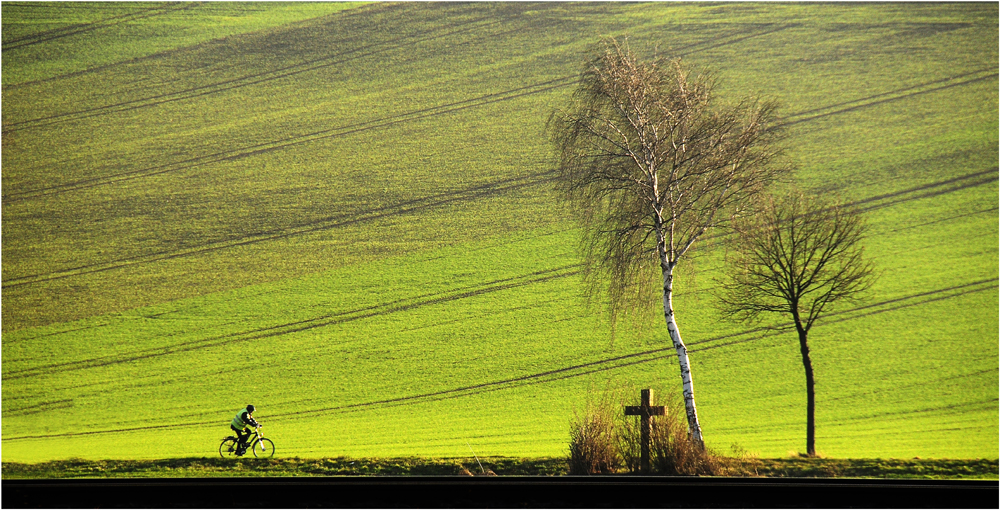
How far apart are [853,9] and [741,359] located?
11.2m

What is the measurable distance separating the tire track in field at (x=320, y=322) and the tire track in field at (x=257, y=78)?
23.7ft

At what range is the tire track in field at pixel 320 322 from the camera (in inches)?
762

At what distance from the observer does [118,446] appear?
1680 centimetres

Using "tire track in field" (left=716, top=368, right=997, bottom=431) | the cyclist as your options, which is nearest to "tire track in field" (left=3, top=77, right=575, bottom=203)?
the cyclist

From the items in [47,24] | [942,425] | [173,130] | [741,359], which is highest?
[47,24]

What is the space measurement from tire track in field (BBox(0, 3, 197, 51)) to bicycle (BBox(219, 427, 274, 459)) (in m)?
13.2

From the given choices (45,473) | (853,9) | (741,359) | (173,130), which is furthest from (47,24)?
(853,9)

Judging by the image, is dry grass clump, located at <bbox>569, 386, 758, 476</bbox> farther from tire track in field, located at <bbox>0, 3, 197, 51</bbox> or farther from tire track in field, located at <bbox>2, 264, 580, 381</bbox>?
tire track in field, located at <bbox>0, 3, 197, 51</bbox>

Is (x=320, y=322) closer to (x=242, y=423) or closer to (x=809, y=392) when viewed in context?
(x=242, y=423)

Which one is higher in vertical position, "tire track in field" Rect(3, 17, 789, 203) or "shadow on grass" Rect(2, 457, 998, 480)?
"tire track in field" Rect(3, 17, 789, 203)

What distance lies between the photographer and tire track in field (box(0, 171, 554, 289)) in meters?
20.5

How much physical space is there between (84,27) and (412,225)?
37.1 ft

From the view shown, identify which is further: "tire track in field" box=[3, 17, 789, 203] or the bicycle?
"tire track in field" box=[3, 17, 789, 203]

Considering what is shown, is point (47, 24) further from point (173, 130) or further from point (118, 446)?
point (118, 446)
